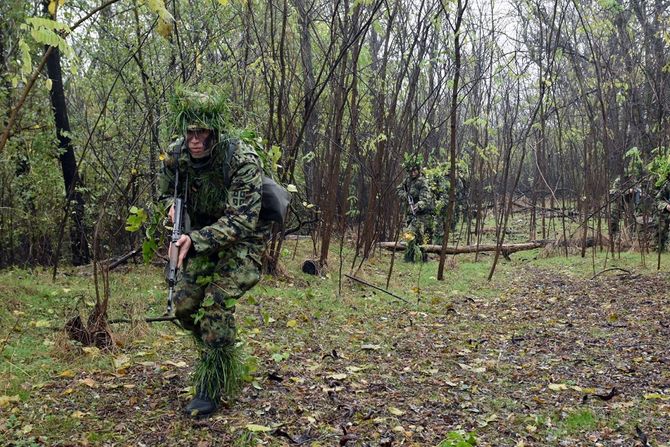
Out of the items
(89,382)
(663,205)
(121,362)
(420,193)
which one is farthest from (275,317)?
(663,205)

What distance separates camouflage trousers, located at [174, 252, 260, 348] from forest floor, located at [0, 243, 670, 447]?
29 centimetres

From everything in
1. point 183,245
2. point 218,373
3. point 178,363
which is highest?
point 183,245

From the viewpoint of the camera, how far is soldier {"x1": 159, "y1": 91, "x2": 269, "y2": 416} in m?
3.39

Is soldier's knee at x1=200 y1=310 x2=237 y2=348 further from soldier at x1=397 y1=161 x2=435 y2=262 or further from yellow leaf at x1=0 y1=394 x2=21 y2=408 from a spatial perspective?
soldier at x1=397 y1=161 x2=435 y2=262

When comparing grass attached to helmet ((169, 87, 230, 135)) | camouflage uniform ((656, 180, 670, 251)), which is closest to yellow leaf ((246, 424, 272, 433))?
grass attached to helmet ((169, 87, 230, 135))

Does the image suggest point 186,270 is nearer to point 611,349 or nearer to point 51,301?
point 51,301

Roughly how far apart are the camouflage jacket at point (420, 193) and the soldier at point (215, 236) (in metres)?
9.71

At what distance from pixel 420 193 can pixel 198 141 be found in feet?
33.0

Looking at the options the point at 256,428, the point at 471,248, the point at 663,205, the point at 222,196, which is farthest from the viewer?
the point at 471,248

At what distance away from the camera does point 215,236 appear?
328cm

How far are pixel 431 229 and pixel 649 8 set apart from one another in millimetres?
7547

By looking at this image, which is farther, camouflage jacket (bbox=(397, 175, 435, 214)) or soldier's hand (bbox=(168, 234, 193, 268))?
camouflage jacket (bbox=(397, 175, 435, 214))

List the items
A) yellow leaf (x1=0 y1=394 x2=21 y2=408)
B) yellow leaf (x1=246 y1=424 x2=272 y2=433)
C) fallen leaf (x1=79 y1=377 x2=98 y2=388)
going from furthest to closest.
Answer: fallen leaf (x1=79 y1=377 x2=98 y2=388)
yellow leaf (x1=0 y1=394 x2=21 y2=408)
yellow leaf (x1=246 y1=424 x2=272 y2=433)

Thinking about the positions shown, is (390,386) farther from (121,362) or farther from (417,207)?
(417,207)
